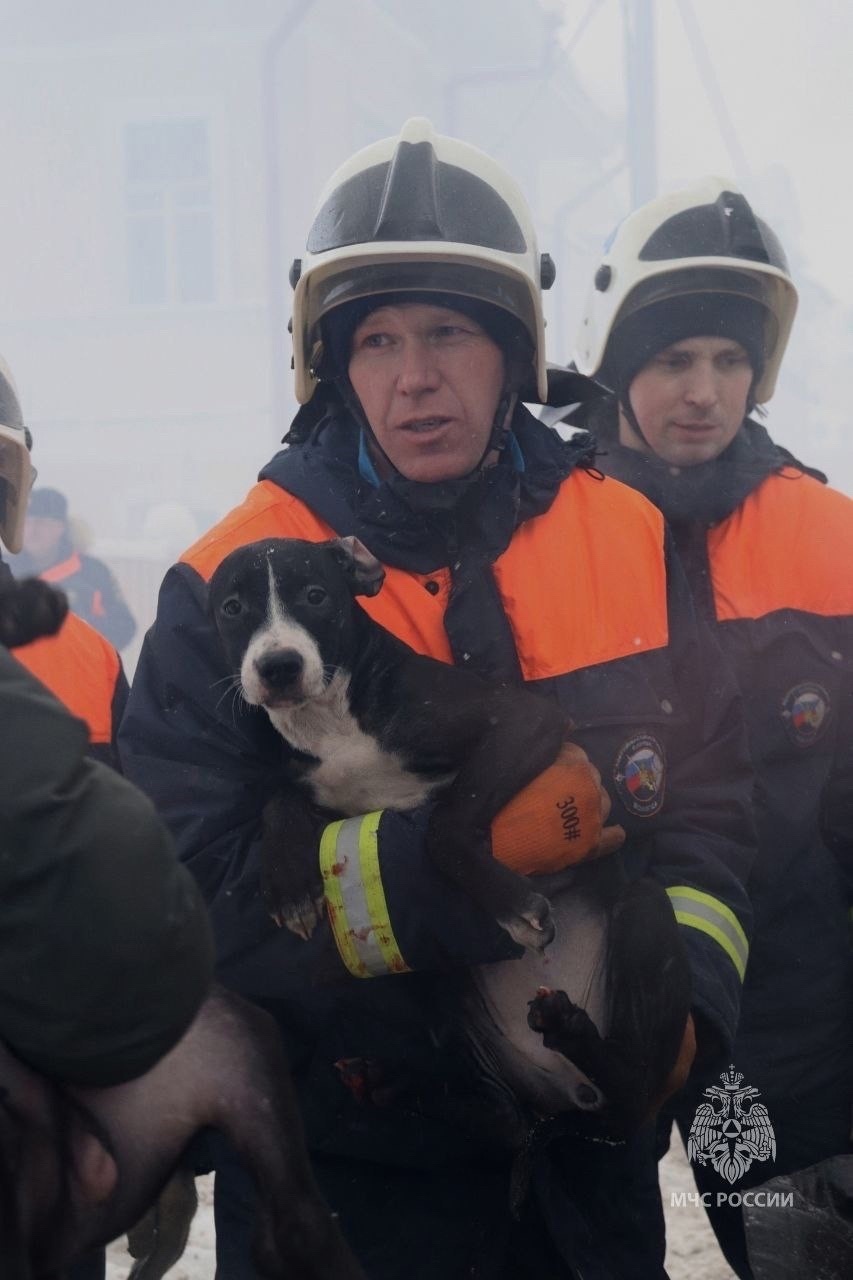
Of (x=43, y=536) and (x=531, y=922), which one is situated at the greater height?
(x=531, y=922)

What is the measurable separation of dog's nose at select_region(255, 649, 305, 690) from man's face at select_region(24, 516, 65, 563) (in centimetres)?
681

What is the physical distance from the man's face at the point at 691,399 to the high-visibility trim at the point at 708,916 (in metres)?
→ 1.49

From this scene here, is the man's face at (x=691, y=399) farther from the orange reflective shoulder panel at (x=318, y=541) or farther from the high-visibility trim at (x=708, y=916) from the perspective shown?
the high-visibility trim at (x=708, y=916)

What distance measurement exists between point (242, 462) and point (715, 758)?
2500cm

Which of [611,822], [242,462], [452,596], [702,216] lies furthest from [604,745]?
[242,462]

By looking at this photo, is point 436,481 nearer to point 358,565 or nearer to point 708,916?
point 358,565

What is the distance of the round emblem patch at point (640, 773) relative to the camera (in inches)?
108

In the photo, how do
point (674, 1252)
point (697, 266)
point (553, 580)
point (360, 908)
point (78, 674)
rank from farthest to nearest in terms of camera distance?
point (674, 1252) < point (697, 266) < point (78, 674) < point (553, 580) < point (360, 908)

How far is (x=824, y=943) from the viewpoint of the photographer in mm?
3590

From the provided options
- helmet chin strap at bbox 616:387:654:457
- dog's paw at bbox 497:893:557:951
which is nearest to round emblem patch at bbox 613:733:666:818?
dog's paw at bbox 497:893:557:951

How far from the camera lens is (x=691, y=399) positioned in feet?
12.9

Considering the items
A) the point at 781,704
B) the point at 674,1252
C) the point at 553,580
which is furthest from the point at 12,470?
the point at 674,1252

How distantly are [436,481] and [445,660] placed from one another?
0.38 metres

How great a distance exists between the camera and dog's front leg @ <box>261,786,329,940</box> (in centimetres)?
255
